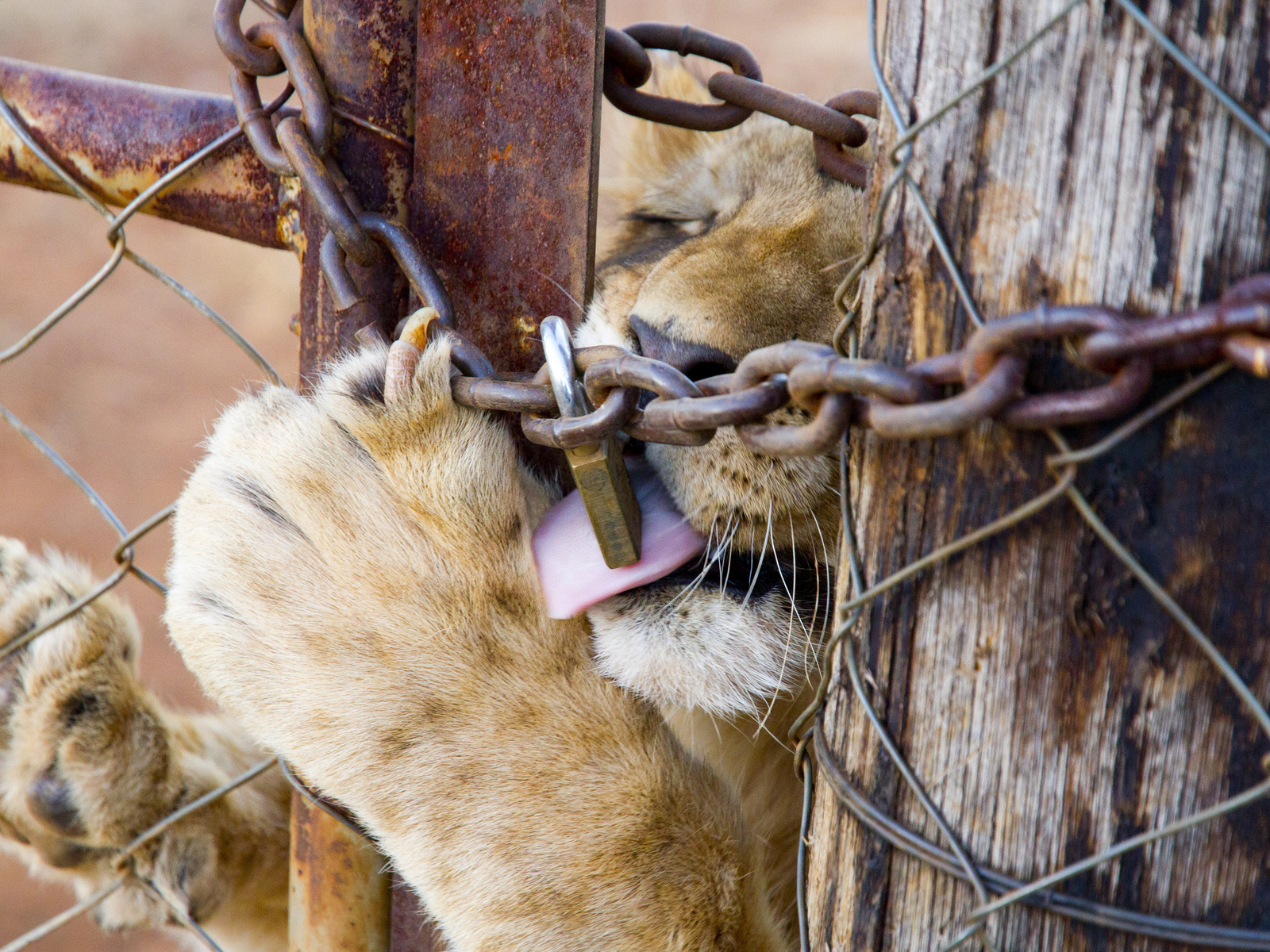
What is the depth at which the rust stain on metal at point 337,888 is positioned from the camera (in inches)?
49.1

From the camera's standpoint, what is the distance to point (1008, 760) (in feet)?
2.23

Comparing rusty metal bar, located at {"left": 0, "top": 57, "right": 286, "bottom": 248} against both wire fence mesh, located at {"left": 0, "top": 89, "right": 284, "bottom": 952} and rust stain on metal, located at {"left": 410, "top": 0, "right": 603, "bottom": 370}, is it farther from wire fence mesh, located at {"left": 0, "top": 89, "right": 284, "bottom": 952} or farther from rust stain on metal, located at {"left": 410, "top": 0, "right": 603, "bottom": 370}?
rust stain on metal, located at {"left": 410, "top": 0, "right": 603, "bottom": 370}

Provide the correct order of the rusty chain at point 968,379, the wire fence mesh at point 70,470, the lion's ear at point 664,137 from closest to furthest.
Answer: the rusty chain at point 968,379 < the wire fence mesh at point 70,470 < the lion's ear at point 664,137

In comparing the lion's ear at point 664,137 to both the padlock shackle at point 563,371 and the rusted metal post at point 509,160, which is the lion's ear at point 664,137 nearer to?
the rusted metal post at point 509,160

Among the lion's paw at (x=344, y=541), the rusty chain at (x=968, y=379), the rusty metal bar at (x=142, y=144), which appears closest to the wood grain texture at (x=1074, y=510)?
the rusty chain at (x=968, y=379)

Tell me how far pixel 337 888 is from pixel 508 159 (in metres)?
0.82

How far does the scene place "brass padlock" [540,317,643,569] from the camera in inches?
32.3

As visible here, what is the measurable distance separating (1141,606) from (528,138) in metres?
0.68

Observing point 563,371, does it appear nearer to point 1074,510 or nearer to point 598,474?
point 598,474

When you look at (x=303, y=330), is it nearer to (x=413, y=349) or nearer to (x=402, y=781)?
(x=413, y=349)

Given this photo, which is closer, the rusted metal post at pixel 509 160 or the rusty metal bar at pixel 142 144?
the rusted metal post at pixel 509 160

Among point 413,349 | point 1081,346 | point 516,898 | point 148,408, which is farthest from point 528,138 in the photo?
point 148,408

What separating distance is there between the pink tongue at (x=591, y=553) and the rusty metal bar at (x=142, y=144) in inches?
17.0

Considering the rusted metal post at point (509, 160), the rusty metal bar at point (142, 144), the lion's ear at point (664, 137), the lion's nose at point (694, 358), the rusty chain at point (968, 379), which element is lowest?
the rusty chain at point (968, 379)
